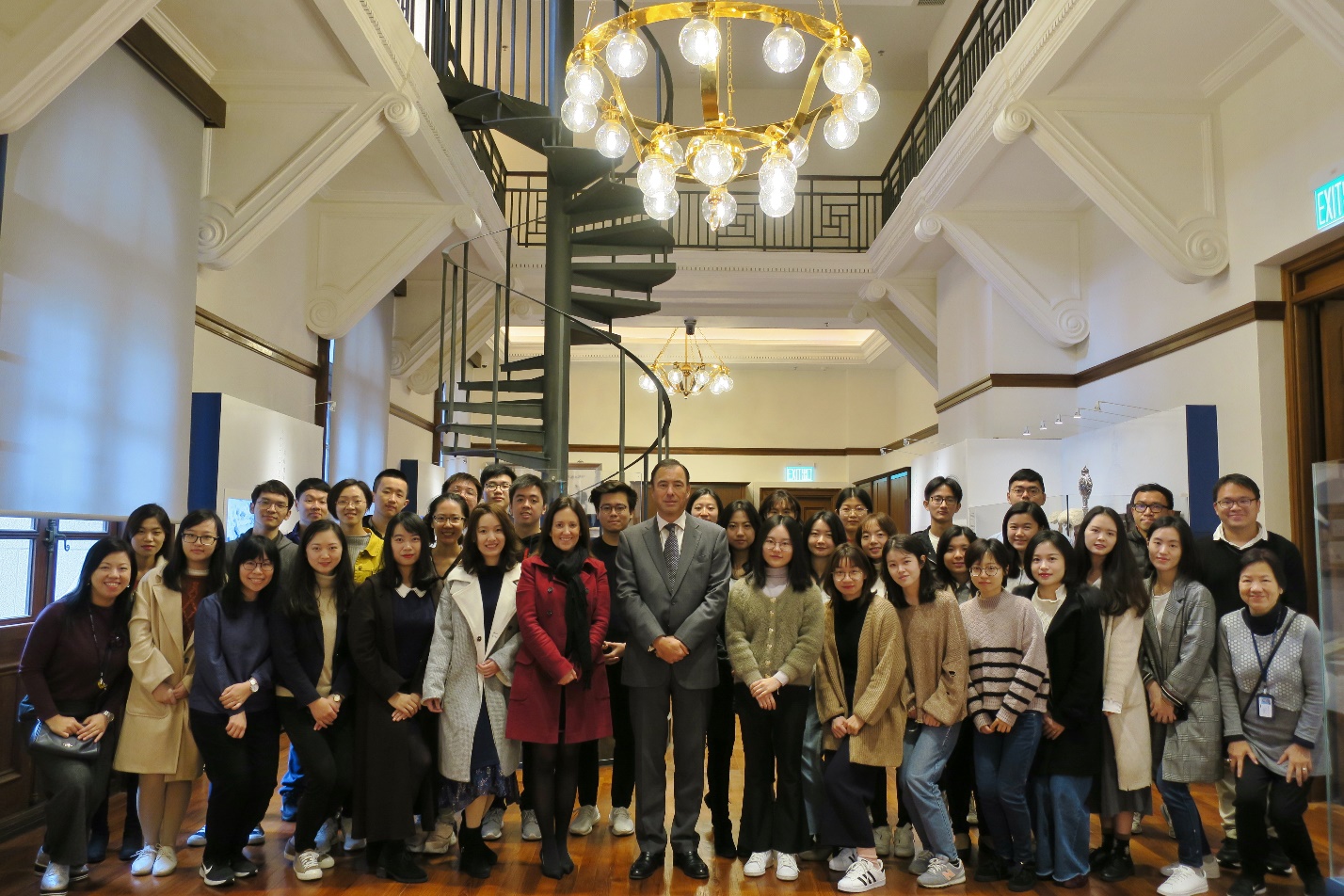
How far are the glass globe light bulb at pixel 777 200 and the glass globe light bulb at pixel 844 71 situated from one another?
46cm

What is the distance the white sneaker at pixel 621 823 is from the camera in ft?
13.1

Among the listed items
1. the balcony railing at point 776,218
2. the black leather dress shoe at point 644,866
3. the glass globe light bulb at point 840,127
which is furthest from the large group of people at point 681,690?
the balcony railing at point 776,218

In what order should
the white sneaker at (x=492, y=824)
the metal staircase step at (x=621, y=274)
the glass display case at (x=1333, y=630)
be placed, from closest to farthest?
the glass display case at (x=1333, y=630)
the white sneaker at (x=492, y=824)
the metal staircase step at (x=621, y=274)

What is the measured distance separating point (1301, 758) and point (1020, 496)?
173 centimetres

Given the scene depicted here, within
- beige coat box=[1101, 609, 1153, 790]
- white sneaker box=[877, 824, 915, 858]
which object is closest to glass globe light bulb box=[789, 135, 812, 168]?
beige coat box=[1101, 609, 1153, 790]

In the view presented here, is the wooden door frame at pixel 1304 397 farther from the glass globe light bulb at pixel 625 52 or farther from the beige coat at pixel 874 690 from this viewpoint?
the glass globe light bulb at pixel 625 52

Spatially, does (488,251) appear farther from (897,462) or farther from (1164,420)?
(897,462)

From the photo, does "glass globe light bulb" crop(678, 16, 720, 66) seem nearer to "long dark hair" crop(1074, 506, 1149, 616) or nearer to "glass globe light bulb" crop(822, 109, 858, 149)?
"glass globe light bulb" crop(822, 109, 858, 149)

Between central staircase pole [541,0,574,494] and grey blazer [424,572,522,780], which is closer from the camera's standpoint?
grey blazer [424,572,522,780]

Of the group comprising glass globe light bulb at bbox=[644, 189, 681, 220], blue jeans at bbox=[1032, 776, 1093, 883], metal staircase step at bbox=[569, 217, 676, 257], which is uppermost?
metal staircase step at bbox=[569, 217, 676, 257]

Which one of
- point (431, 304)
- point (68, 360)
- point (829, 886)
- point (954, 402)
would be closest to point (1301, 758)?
point (829, 886)

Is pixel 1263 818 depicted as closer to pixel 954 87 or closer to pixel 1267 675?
pixel 1267 675

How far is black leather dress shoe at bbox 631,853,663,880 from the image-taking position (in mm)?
3492

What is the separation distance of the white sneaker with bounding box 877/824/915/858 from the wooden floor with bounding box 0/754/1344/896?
0.26 feet
